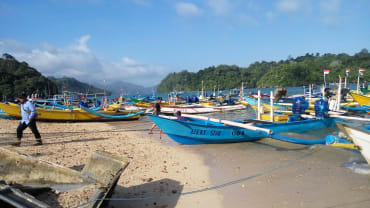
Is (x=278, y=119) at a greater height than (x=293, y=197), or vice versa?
(x=278, y=119)

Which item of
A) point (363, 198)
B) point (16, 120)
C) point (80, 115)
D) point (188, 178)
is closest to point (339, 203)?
point (363, 198)

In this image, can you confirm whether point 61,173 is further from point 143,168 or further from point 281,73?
point 281,73

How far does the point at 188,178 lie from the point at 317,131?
955 cm

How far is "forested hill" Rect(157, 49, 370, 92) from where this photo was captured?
11103 centimetres

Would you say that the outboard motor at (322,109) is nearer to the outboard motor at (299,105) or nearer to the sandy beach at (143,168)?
the outboard motor at (299,105)

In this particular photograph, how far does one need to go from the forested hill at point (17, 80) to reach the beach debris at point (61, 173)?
49.5 meters

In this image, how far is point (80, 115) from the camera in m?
17.2

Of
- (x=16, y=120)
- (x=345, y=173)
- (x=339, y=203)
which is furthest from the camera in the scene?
(x=16, y=120)

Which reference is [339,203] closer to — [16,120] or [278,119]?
[278,119]

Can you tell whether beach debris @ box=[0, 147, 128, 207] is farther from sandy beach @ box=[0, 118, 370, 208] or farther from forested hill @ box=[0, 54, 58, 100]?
forested hill @ box=[0, 54, 58, 100]

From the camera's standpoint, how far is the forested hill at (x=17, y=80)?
54.3m

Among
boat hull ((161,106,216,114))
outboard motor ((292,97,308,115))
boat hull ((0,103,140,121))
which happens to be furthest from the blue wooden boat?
boat hull ((161,106,216,114))

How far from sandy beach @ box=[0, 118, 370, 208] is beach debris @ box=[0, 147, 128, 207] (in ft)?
0.93

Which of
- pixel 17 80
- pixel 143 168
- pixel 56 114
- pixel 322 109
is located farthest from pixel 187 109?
pixel 17 80
